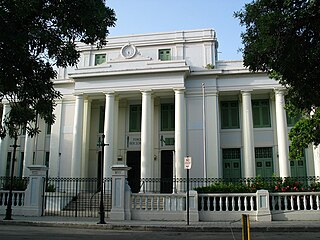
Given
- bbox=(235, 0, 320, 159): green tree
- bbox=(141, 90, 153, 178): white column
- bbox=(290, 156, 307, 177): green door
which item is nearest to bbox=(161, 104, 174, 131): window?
bbox=(141, 90, 153, 178): white column

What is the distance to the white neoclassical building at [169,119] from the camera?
957 inches

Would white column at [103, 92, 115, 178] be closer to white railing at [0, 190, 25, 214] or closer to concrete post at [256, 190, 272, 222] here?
white railing at [0, 190, 25, 214]

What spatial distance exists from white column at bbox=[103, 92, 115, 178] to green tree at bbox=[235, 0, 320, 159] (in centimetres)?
1555

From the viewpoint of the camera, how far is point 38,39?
840 cm

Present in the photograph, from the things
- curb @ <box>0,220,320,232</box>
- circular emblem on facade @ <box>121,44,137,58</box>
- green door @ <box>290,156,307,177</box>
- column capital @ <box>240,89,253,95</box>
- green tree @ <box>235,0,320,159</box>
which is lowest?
curb @ <box>0,220,320,232</box>

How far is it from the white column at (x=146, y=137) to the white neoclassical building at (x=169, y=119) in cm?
7

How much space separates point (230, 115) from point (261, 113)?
2.20 metres

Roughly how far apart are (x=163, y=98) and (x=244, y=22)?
17122 mm

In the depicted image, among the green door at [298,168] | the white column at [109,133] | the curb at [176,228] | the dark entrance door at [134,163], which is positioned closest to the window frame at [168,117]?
the dark entrance door at [134,163]

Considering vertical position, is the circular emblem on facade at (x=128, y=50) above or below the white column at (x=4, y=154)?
above

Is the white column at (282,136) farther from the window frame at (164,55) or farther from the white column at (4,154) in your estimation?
the white column at (4,154)

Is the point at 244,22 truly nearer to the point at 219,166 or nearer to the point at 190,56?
the point at 219,166

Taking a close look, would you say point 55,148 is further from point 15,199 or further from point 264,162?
point 264,162

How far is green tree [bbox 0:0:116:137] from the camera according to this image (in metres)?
7.70
